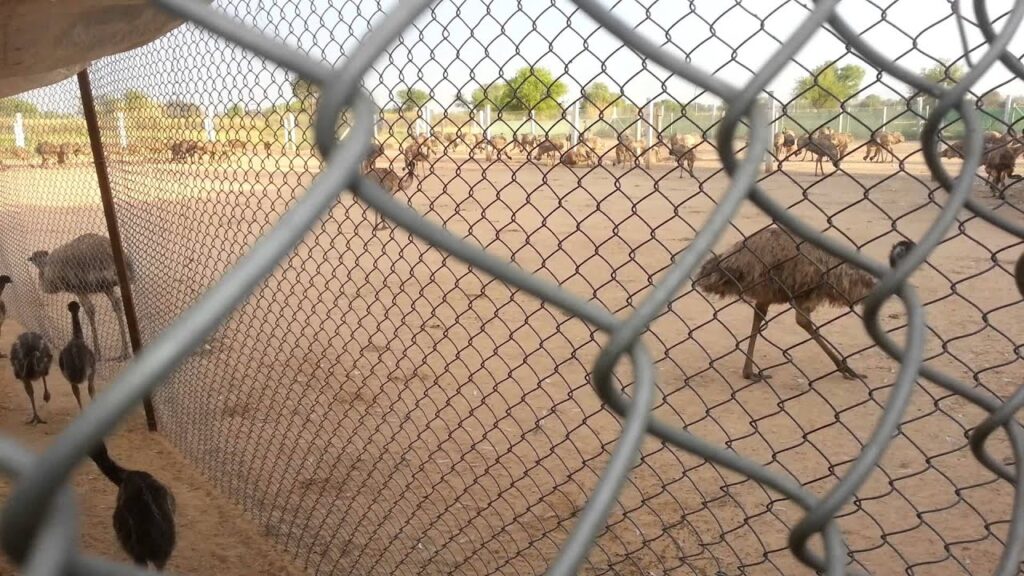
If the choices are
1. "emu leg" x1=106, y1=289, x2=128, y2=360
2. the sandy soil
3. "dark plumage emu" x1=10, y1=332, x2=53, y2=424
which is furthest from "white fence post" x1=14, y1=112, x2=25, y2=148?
the sandy soil

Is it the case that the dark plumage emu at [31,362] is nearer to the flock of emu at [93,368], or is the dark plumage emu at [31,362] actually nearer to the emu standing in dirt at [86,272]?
the flock of emu at [93,368]

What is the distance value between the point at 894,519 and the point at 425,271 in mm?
8355

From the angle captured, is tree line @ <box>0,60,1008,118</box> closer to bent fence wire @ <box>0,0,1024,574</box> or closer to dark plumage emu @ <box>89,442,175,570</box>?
bent fence wire @ <box>0,0,1024,574</box>

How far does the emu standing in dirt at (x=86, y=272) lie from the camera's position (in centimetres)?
732

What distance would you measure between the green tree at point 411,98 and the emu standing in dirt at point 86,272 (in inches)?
197

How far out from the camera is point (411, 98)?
3328 mm

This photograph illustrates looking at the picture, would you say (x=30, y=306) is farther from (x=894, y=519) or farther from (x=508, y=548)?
(x=894, y=519)

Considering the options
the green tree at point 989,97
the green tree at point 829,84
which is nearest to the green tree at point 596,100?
the green tree at point 829,84

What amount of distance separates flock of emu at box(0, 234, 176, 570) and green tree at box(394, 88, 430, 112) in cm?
191

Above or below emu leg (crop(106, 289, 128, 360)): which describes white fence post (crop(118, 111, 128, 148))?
above

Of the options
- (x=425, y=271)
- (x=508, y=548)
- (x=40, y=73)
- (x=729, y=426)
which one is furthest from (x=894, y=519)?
(x=425, y=271)

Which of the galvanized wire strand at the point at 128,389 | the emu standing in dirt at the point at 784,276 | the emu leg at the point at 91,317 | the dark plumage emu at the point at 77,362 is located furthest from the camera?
the emu leg at the point at 91,317

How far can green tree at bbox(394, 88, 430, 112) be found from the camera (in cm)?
330

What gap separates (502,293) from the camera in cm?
1008
